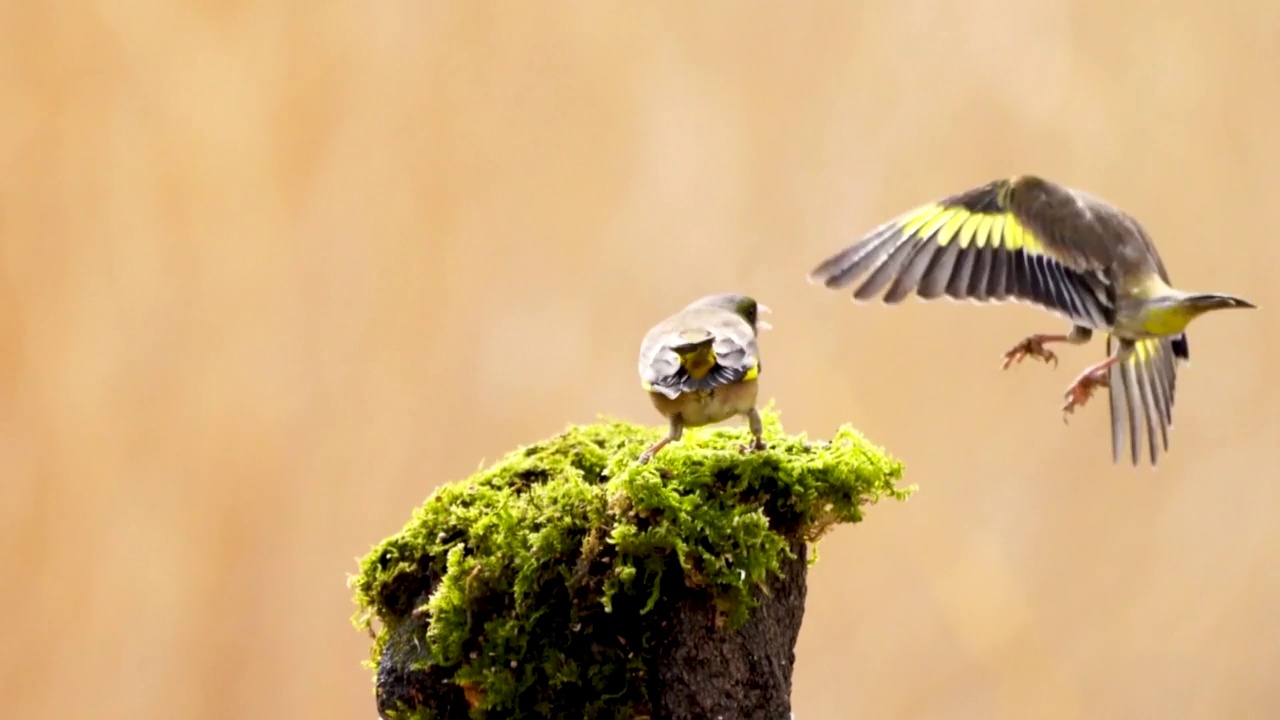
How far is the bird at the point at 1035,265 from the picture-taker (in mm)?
1946

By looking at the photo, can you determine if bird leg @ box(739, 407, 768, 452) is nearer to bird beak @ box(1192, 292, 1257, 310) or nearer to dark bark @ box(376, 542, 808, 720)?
dark bark @ box(376, 542, 808, 720)

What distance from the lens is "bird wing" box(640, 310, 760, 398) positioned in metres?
1.65

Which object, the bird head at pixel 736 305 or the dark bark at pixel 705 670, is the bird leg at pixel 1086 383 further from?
the dark bark at pixel 705 670

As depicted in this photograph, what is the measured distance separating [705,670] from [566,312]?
2.07m

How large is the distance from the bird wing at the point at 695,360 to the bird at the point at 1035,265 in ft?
1.00

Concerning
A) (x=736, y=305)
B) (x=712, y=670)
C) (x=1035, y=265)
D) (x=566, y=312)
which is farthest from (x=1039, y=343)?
(x=566, y=312)

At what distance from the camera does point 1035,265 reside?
1.99 metres

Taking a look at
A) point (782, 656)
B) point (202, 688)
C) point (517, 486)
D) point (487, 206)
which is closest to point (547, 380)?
point (487, 206)

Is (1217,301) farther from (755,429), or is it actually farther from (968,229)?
(755,429)

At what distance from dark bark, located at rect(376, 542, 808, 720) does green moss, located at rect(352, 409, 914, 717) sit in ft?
0.08

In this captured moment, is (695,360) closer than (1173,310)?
Yes

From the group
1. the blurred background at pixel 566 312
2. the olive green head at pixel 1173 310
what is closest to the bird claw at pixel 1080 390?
the olive green head at pixel 1173 310

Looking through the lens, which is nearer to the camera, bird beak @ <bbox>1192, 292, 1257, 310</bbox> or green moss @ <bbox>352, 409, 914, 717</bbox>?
green moss @ <bbox>352, 409, 914, 717</bbox>

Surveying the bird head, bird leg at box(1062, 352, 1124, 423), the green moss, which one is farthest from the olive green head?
the bird head
